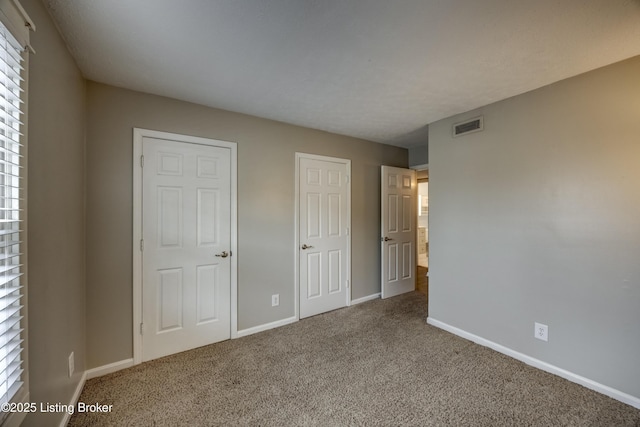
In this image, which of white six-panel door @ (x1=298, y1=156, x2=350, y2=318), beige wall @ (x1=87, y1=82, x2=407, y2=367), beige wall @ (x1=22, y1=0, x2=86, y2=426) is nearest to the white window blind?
beige wall @ (x1=22, y1=0, x2=86, y2=426)

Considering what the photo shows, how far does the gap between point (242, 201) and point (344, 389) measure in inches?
75.9

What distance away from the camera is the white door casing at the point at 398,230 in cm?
388

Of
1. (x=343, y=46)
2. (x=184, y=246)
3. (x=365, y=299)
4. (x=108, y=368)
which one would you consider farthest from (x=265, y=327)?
(x=343, y=46)

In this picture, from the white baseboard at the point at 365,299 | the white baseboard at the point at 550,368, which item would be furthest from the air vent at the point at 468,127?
the white baseboard at the point at 365,299

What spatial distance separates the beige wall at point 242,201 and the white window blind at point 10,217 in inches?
45.3

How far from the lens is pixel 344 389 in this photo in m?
1.93

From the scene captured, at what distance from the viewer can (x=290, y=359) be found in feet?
7.65

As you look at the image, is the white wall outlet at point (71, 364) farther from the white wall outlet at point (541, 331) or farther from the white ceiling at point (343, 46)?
the white wall outlet at point (541, 331)

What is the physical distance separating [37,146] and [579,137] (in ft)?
11.3

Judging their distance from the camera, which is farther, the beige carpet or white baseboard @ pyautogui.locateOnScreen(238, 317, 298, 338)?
white baseboard @ pyautogui.locateOnScreen(238, 317, 298, 338)

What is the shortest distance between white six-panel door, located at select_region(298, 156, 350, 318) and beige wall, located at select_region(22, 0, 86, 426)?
6.55 ft

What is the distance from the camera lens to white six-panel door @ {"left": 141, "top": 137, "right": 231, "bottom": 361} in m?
2.31

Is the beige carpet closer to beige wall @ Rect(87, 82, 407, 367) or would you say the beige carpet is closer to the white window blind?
beige wall @ Rect(87, 82, 407, 367)

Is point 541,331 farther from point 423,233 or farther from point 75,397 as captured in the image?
point 423,233
